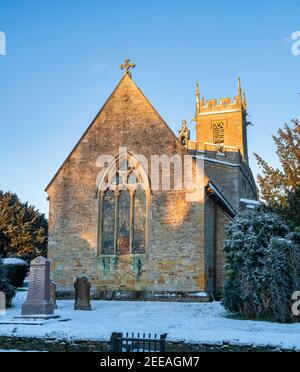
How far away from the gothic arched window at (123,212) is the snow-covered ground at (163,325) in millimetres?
2821

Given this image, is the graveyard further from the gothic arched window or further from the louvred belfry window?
the louvred belfry window

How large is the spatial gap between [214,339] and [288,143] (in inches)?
384

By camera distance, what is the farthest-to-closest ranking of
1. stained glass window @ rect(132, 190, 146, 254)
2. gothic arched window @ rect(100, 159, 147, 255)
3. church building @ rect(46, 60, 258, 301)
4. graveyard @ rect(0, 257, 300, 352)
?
gothic arched window @ rect(100, 159, 147, 255) → stained glass window @ rect(132, 190, 146, 254) → church building @ rect(46, 60, 258, 301) → graveyard @ rect(0, 257, 300, 352)

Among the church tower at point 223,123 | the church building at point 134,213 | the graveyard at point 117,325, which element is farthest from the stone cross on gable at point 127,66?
the church tower at point 223,123

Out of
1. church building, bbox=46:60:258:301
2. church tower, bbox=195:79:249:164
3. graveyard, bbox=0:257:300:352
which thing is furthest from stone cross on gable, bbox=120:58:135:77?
church tower, bbox=195:79:249:164

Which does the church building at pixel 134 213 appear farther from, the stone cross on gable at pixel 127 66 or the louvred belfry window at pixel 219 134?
the louvred belfry window at pixel 219 134

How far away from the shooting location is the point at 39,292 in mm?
14430

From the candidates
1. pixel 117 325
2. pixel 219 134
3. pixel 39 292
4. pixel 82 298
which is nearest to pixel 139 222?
pixel 82 298

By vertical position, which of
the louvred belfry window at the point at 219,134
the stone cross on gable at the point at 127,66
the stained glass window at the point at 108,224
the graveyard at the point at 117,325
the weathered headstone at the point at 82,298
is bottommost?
the graveyard at the point at 117,325

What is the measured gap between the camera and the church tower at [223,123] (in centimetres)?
4962

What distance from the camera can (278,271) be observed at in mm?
13859

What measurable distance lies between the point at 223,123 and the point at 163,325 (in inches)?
1615

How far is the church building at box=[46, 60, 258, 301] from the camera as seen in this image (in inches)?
758

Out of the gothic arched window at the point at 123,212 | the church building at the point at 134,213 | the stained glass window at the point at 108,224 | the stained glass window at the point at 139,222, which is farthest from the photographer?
the stained glass window at the point at 108,224
